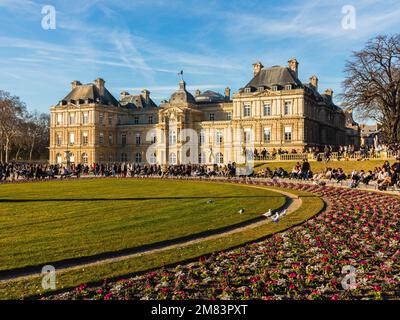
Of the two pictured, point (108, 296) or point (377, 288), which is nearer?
point (108, 296)

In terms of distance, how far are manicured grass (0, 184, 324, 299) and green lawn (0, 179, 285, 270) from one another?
1.03m

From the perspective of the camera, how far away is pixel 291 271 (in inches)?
402

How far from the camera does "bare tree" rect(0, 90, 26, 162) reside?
76.5 meters

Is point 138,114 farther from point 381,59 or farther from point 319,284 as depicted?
point 319,284

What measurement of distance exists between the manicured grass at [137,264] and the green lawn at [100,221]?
1033 millimetres

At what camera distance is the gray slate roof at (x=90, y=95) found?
84.9 meters

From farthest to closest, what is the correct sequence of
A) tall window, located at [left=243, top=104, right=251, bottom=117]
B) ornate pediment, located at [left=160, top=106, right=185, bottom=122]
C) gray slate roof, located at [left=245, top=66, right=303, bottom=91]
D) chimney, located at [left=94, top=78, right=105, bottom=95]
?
chimney, located at [left=94, top=78, right=105, bottom=95]
ornate pediment, located at [left=160, top=106, right=185, bottom=122]
tall window, located at [left=243, top=104, right=251, bottom=117]
gray slate roof, located at [left=245, top=66, right=303, bottom=91]

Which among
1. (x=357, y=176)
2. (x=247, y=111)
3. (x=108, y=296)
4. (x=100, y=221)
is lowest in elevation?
(x=108, y=296)

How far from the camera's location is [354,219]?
16875mm

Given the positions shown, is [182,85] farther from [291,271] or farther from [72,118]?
[291,271]

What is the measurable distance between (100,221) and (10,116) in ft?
227

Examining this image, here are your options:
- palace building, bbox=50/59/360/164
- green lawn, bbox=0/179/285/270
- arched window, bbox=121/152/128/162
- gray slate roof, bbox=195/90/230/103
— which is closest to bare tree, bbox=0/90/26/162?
palace building, bbox=50/59/360/164

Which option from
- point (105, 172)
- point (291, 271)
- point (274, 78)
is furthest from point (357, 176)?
point (274, 78)

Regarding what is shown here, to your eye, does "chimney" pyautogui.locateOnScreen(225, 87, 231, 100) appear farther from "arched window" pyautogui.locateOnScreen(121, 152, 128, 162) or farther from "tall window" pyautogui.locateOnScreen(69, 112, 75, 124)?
"tall window" pyautogui.locateOnScreen(69, 112, 75, 124)
